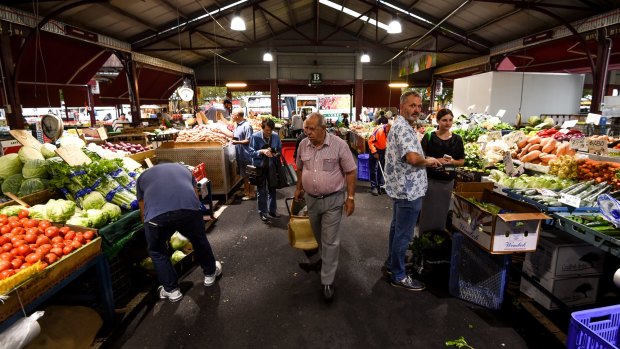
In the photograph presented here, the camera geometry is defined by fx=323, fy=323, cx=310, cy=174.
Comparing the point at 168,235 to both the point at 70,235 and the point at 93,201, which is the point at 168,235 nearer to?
the point at 70,235

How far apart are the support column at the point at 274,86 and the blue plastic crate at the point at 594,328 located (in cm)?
1812

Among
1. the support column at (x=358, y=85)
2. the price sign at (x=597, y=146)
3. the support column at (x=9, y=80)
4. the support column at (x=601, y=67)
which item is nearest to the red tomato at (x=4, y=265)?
the price sign at (x=597, y=146)

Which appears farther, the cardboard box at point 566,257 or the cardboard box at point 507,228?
the cardboard box at point 566,257

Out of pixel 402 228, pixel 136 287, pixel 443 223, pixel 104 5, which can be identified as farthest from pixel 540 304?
pixel 104 5

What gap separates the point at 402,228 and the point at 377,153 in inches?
147

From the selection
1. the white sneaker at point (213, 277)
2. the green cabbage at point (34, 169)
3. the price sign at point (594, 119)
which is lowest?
the white sneaker at point (213, 277)

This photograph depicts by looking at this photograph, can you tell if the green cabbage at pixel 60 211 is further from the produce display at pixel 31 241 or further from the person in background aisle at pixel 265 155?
the person in background aisle at pixel 265 155

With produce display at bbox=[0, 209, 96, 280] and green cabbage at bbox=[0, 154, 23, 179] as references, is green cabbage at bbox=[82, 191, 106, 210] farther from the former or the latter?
green cabbage at bbox=[0, 154, 23, 179]

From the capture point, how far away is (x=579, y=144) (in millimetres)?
4117

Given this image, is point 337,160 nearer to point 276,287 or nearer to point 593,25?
point 276,287

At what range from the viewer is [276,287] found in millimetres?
3555

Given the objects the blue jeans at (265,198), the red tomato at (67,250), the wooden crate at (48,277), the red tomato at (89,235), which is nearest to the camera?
the wooden crate at (48,277)

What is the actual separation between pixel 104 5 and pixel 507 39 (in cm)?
1291

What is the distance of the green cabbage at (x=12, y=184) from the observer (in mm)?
3445
